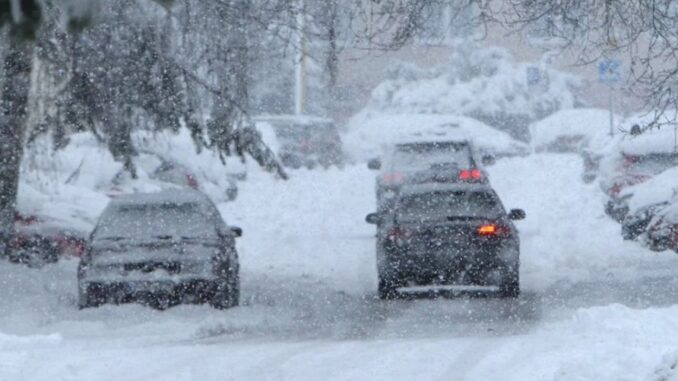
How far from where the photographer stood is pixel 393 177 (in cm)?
2578

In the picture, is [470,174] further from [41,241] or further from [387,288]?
[41,241]

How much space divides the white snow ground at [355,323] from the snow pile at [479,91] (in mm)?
20462

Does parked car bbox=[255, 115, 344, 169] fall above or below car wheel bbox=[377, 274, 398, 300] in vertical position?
above

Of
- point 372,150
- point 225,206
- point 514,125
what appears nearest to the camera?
point 225,206

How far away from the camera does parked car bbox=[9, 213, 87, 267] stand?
19844mm

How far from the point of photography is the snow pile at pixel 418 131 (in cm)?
4312

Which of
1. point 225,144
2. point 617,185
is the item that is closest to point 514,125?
point 617,185

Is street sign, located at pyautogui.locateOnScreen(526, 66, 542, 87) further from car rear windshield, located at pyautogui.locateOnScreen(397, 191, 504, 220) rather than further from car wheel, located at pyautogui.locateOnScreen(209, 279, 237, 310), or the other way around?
car wheel, located at pyautogui.locateOnScreen(209, 279, 237, 310)

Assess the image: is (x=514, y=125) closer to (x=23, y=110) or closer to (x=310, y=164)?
(x=310, y=164)

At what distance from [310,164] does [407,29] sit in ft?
86.6

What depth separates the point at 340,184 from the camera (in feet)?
122

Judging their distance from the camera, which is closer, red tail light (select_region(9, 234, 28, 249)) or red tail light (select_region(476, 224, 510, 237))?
red tail light (select_region(476, 224, 510, 237))

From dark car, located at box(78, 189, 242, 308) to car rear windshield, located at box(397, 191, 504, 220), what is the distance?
2.35 meters

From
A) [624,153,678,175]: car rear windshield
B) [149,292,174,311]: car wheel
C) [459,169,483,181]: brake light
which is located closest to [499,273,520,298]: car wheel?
[149,292,174,311]: car wheel
